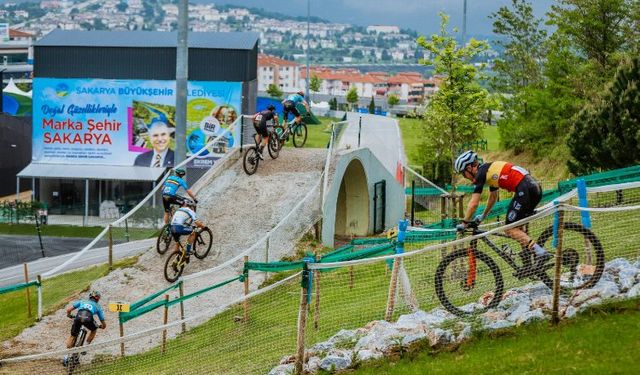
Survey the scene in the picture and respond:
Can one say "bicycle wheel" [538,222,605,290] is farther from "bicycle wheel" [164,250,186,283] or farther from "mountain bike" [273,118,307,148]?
"mountain bike" [273,118,307,148]

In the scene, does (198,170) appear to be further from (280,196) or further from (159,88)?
(280,196)

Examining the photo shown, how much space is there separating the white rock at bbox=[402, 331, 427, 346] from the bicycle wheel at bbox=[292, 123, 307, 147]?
1632 cm

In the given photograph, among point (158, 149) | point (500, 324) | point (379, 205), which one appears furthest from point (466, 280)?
point (158, 149)

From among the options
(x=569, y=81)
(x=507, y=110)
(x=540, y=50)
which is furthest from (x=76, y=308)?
(x=540, y=50)

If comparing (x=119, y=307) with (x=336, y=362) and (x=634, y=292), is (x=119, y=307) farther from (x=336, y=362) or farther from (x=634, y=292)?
(x=634, y=292)

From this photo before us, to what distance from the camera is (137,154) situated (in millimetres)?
67062

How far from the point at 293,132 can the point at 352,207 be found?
15.6 ft

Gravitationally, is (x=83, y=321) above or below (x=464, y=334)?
below

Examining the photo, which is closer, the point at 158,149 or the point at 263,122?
the point at 263,122

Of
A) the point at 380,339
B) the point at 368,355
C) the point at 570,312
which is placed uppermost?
the point at 570,312

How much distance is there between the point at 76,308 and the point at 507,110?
44797 mm

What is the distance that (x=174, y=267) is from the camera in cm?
2108

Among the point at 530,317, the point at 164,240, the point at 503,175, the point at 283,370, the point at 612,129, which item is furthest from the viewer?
the point at 612,129

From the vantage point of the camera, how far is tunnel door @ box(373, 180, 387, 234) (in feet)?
103
